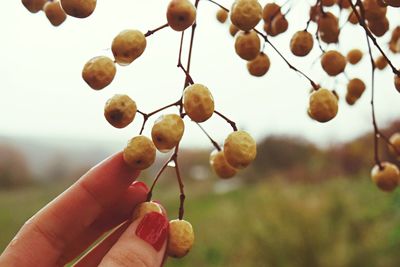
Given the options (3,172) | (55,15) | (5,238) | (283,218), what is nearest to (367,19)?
(55,15)

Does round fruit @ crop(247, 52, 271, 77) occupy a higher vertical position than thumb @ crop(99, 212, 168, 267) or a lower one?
higher

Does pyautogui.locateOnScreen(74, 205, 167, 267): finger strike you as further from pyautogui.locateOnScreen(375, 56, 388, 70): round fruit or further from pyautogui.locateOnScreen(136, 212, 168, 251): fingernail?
pyautogui.locateOnScreen(375, 56, 388, 70): round fruit

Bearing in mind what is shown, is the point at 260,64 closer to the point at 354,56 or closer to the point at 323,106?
the point at 323,106

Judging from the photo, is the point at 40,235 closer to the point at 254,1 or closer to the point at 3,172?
the point at 254,1

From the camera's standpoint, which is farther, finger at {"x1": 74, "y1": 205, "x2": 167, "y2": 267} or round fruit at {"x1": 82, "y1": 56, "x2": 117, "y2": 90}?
finger at {"x1": 74, "y1": 205, "x2": 167, "y2": 267}

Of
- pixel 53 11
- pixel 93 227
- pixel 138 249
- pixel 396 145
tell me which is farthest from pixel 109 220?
pixel 396 145

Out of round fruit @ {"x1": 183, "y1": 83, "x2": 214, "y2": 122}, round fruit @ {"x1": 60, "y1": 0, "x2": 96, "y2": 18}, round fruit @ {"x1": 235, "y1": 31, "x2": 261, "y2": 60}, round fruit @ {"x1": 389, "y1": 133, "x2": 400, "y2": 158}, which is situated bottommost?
round fruit @ {"x1": 389, "y1": 133, "x2": 400, "y2": 158}

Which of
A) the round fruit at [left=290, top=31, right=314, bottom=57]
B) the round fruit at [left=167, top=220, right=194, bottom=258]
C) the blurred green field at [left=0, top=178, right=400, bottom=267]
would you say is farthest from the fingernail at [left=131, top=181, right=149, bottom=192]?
the blurred green field at [left=0, top=178, right=400, bottom=267]
